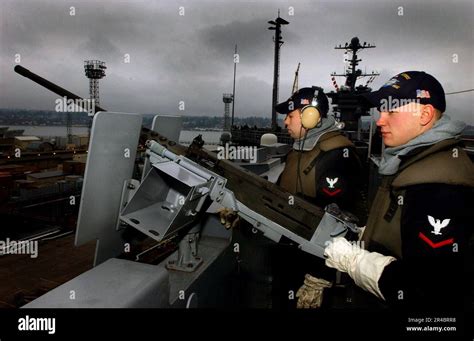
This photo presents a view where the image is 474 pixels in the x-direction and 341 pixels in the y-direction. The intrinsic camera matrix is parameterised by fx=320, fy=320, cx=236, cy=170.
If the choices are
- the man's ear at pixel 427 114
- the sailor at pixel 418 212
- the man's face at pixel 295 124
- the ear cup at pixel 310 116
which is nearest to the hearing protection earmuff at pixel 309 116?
the ear cup at pixel 310 116

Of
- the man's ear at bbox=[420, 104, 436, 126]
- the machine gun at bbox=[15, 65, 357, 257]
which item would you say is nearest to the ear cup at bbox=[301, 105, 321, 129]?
the machine gun at bbox=[15, 65, 357, 257]

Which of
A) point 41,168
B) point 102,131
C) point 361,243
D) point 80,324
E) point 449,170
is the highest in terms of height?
point 102,131

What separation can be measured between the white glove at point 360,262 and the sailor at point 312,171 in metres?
1.10

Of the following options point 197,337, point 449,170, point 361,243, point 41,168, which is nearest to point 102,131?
point 197,337

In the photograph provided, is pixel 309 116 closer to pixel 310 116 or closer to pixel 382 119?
pixel 310 116

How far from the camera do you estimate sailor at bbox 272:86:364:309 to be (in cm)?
309

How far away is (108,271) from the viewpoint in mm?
1785

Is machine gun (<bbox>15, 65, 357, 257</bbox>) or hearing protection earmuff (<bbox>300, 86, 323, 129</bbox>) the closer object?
machine gun (<bbox>15, 65, 357, 257</bbox>)

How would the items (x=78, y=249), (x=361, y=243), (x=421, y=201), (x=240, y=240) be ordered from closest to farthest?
(x=421, y=201) → (x=361, y=243) → (x=240, y=240) → (x=78, y=249)

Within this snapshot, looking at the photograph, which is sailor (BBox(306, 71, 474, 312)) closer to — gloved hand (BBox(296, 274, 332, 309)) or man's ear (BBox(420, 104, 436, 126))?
man's ear (BBox(420, 104, 436, 126))

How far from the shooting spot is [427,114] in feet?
5.57

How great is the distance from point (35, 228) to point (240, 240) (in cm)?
632

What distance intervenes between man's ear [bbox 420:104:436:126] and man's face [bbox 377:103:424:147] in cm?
1

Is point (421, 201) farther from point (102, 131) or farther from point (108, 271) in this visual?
point (102, 131)
